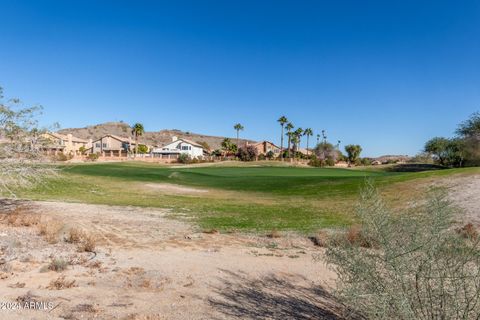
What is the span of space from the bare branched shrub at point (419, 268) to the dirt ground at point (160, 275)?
261 cm

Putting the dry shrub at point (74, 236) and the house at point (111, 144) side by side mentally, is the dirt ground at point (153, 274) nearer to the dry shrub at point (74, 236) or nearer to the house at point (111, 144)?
the dry shrub at point (74, 236)

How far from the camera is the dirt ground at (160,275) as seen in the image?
7039mm

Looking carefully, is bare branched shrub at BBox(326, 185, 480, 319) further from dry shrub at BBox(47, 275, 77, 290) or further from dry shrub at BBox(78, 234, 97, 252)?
dry shrub at BBox(78, 234, 97, 252)

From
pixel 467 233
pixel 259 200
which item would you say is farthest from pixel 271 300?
pixel 259 200

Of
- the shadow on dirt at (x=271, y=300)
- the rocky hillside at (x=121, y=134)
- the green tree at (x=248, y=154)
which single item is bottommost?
the shadow on dirt at (x=271, y=300)

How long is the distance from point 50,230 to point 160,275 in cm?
554

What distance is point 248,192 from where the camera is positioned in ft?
109

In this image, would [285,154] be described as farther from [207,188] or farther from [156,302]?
[156,302]

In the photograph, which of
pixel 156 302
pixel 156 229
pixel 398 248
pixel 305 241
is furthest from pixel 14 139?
pixel 398 248

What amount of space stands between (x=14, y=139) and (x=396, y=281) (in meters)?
15.3

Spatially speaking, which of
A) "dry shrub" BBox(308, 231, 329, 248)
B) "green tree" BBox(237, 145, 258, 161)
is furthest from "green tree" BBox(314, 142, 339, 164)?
"dry shrub" BBox(308, 231, 329, 248)

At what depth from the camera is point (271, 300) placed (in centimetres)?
785

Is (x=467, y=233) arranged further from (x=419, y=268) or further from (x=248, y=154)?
(x=248, y=154)

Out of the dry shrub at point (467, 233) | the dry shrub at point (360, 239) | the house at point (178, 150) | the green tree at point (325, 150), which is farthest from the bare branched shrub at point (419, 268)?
the green tree at point (325, 150)
